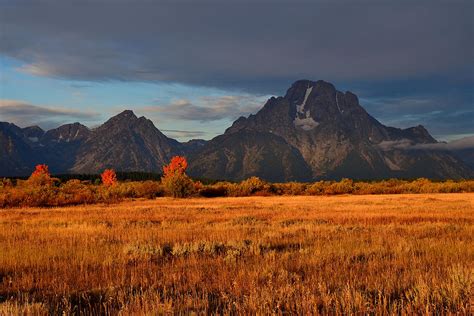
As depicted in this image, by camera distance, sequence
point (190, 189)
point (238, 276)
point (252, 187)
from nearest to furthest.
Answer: point (238, 276)
point (190, 189)
point (252, 187)

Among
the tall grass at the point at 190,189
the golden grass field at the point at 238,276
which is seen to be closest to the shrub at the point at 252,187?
the tall grass at the point at 190,189

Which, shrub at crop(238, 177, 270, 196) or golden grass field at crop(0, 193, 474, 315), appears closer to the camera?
golden grass field at crop(0, 193, 474, 315)

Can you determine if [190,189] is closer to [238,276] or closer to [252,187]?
[252,187]

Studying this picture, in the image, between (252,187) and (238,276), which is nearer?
(238,276)

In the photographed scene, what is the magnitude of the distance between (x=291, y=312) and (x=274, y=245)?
7.17 metres

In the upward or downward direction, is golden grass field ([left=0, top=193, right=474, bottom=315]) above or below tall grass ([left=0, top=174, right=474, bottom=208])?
above

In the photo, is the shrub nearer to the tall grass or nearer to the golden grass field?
the tall grass

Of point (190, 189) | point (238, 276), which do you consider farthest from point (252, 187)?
point (238, 276)

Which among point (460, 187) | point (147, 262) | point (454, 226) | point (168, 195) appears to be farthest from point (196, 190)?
point (147, 262)

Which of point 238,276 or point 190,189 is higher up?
point 238,276

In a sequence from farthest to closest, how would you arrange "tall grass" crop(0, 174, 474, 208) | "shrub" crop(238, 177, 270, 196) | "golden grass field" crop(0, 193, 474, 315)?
"shrub" crop(238, 177, 270, 196) → "tall grass" crop(0, 174, 474, 208) → "golden grass field" crop(0, 193, 474, 315)

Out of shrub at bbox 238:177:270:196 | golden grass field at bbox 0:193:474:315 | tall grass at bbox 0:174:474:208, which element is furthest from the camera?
shrub at bbox 238:177:270:196

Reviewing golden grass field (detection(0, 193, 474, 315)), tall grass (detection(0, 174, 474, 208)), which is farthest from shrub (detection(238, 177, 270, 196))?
golden grass field (detection(0, 193, 474, 315))

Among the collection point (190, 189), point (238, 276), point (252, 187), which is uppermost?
point (238, 276)
